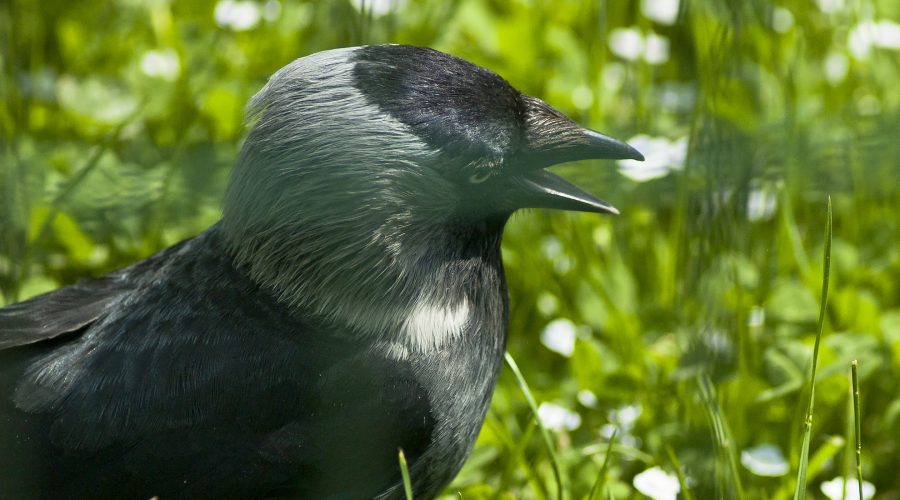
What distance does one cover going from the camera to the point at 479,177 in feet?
7.98

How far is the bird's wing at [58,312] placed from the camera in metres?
2.54

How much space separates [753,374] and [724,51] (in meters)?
1.11

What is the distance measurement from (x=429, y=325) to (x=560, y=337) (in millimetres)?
943

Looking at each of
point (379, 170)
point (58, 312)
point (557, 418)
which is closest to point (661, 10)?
point (557, 418)

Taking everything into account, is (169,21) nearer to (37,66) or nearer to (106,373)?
(37,66)

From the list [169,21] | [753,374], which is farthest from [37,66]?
[753,374]

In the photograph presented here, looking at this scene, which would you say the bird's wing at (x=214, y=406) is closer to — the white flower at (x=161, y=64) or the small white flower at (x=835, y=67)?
the white flower at (x=161, y=64)

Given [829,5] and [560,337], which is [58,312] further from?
[829,5]

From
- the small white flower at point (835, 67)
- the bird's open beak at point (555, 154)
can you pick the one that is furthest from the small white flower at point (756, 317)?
the small white flower at point (835, 67)

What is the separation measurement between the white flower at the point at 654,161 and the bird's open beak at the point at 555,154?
965 millimetres

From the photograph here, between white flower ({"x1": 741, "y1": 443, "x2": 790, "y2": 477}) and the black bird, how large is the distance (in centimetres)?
69

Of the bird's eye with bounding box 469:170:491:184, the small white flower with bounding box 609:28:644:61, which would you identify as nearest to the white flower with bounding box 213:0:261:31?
the small white flower with bounding box 609:28:644:61

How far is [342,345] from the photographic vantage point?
2.45 meters

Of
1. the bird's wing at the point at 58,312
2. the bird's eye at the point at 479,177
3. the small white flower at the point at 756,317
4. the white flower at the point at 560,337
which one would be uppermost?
the bird's eye at the point at 479,177
